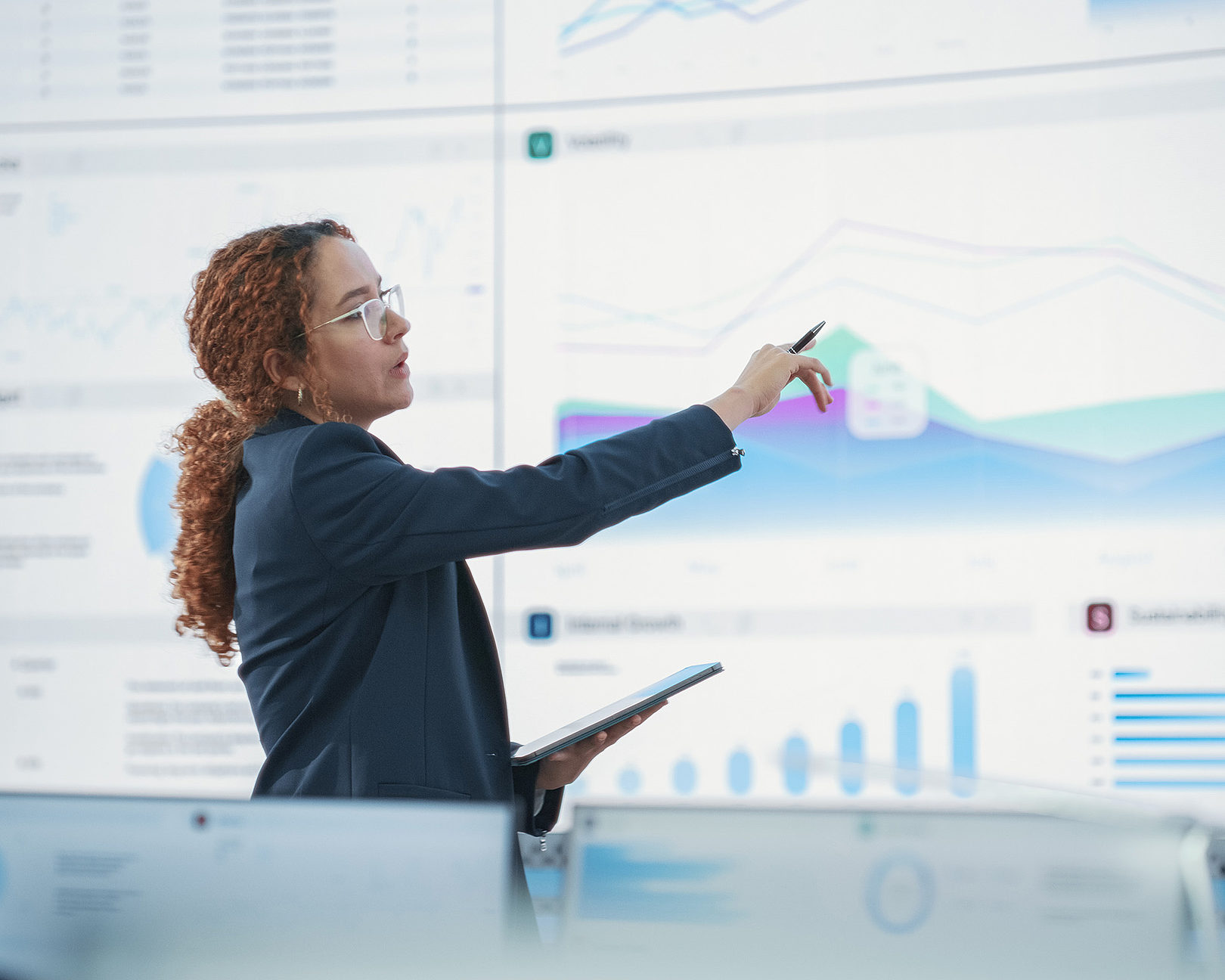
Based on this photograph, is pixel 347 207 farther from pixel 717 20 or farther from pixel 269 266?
pixel 269 266

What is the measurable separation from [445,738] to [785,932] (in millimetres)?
490

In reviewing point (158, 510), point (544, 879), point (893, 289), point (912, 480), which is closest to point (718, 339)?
point (893, 289)

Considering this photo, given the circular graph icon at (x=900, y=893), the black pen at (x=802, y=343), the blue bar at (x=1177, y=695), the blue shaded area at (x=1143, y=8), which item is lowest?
the blue bar at (x=1177, y=695)

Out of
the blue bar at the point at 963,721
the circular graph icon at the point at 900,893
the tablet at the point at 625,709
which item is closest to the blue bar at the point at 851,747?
the blue bar at the point at 963,721

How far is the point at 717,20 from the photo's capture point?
6.42ft

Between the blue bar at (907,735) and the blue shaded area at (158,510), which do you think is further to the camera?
the blue shaded area at (158,510)

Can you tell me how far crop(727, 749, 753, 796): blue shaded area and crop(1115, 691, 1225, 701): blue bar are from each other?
0.58 meters

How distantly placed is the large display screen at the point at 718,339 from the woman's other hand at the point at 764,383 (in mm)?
774

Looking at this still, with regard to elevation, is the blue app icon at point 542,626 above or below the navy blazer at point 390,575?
below

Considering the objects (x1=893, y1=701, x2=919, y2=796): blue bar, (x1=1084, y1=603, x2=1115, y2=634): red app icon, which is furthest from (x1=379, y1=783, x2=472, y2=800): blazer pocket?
(x1=1084, y1=603, x2=1115, y2=634): red app icon

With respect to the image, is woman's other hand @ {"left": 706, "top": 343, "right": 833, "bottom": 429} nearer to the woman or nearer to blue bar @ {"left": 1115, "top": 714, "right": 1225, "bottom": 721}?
the woman

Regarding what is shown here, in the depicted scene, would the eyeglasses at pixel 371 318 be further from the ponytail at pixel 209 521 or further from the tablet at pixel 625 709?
the tablet at pixel 625 709

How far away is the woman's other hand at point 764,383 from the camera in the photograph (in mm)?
987

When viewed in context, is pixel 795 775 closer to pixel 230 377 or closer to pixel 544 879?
pixel 544 879
